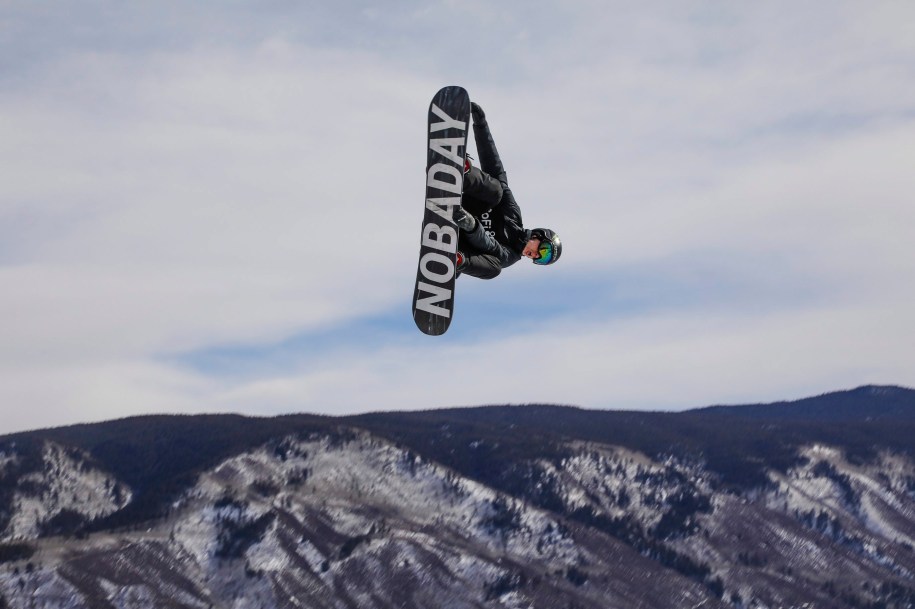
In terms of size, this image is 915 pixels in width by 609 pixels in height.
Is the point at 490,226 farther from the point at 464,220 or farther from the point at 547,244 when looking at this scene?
the point at 464,220

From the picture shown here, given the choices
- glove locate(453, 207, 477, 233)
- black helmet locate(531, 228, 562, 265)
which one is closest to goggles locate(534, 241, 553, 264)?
black helmet locate(531, 228, 562, 265)

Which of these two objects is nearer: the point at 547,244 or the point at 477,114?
the point at 477,114

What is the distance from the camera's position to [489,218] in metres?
31.5

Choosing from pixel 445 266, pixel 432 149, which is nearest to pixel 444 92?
pixel 432 149

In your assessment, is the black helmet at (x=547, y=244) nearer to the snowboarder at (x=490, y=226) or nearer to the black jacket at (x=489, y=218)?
the snowboarder at (x=490, y=226)

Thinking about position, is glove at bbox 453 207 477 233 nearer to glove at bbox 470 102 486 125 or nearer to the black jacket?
the black jacket

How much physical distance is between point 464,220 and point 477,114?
2.58m

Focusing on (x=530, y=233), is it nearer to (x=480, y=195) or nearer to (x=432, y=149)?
(x=480, y=195)

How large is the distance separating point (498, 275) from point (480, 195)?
→ 2438 mm

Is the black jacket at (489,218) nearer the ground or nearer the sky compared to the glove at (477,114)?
nearer the ground

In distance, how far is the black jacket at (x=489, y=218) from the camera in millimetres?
29875

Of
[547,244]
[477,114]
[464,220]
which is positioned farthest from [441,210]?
[547,244]

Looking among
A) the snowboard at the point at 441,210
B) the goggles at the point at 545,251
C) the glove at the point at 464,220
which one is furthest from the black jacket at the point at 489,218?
the snowboard at the point at 441,210

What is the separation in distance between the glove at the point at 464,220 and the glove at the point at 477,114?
2144mm
